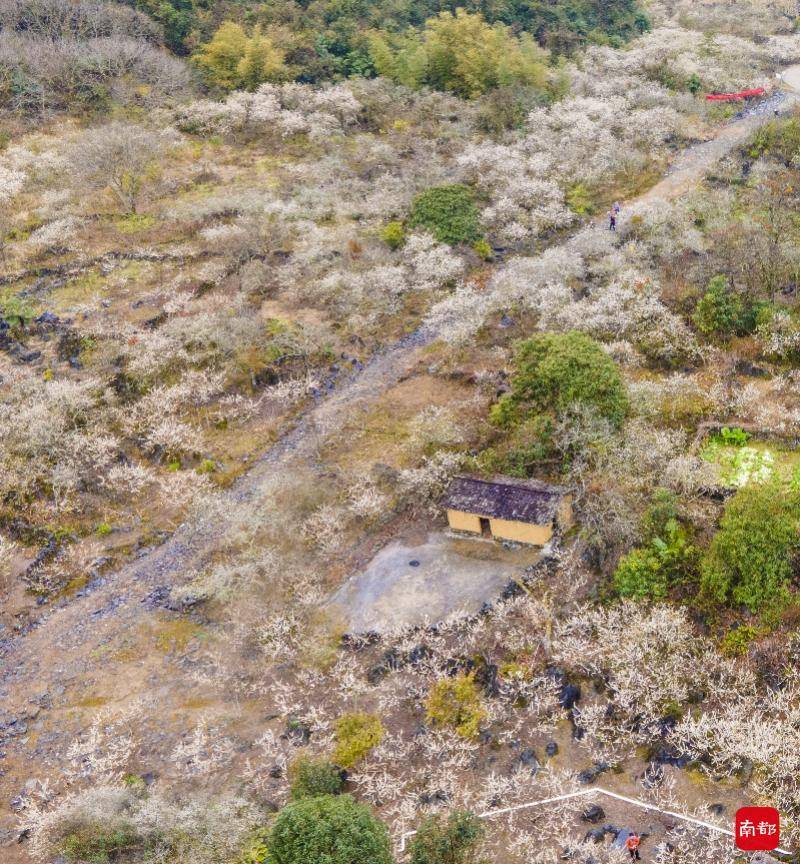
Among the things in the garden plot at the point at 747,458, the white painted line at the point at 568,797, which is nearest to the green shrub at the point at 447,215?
the garden plot at the point at 747,458

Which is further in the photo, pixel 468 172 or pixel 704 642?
pixel 468 172

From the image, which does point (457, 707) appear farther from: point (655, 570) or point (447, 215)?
point (447, 215)

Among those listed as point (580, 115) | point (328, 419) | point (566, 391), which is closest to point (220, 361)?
point (328, 419)

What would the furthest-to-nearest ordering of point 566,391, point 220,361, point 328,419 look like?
1. point 220,361
2. point 328,419
3. point 566,391

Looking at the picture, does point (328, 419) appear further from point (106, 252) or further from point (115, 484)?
point (106, 252)

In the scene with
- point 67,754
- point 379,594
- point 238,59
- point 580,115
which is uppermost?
point 238,59

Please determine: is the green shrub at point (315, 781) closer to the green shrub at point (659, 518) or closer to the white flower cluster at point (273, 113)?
the green shrub at point (659, 518)

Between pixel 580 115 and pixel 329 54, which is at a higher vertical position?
pixel 329 54

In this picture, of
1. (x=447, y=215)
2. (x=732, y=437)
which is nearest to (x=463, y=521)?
(x=732, y=437)
